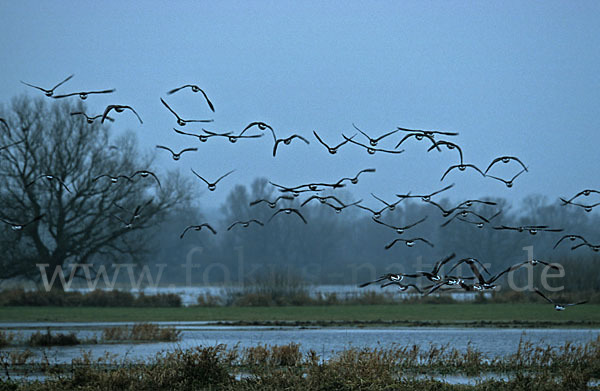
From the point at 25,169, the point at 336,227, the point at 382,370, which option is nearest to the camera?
the point at 382,370

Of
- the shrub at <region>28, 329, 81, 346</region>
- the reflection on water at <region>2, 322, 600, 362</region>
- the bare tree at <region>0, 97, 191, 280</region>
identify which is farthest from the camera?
the bare tree at <region>0, 97, 191, 280</region>

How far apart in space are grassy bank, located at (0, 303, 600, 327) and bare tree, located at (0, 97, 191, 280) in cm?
1087

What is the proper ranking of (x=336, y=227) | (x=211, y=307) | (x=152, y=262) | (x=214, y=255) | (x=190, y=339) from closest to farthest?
(x=190, y=339) → (x=211, y=307) → (x=152, y=262) → (x=214, y=255) → (x=336, y=227)

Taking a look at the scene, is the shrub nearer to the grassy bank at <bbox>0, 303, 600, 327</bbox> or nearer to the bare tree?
the grassy bank at <bbox>0, 303, 600, 327</bbox>

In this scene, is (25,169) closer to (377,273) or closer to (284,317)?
(284,317)

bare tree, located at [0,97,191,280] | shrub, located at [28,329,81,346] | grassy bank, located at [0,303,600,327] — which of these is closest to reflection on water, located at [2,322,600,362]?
shrub, located at [28,329,81,346]

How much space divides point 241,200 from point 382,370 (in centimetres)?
11069

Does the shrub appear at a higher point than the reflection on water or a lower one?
higher

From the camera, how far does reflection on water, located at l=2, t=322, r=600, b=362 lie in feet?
88.5

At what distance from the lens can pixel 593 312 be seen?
45.4 meters

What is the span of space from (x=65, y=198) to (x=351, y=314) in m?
32.1

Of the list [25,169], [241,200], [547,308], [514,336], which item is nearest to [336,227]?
[241,200]

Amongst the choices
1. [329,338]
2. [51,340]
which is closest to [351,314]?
[329,338]

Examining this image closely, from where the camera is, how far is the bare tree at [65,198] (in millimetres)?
61844
